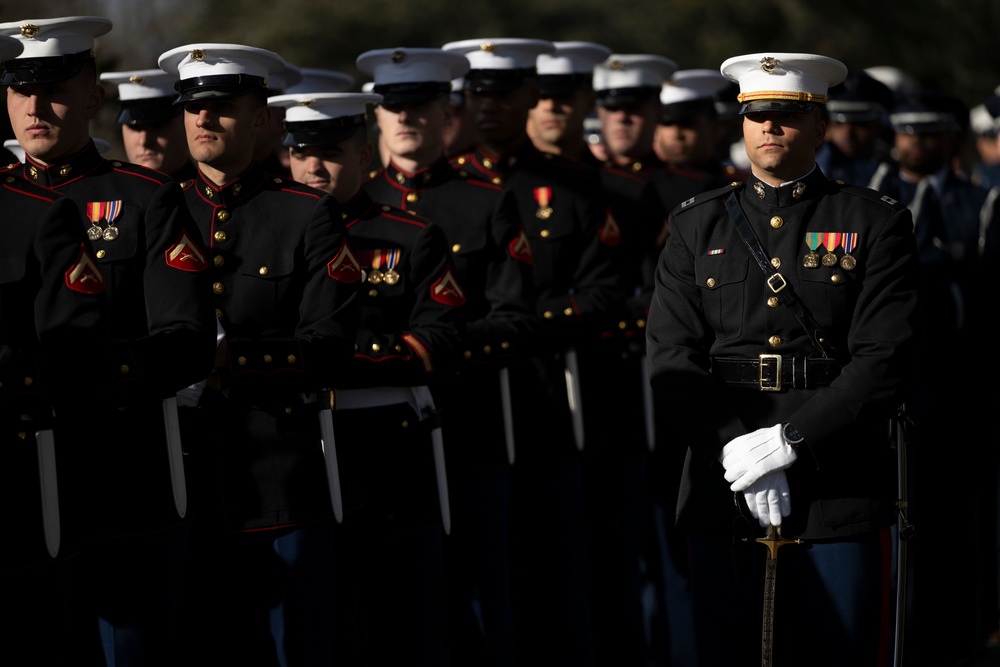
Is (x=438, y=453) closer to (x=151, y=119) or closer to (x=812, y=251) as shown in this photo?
(x=812, y=251)

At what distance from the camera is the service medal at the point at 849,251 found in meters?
4.77

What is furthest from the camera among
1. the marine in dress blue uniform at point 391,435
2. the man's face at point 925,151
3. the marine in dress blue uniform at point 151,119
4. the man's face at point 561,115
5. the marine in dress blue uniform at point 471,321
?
the man's face at point 925,151

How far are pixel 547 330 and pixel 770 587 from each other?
2.05 m

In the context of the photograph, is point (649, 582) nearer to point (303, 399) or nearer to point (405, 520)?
point (405, 520)

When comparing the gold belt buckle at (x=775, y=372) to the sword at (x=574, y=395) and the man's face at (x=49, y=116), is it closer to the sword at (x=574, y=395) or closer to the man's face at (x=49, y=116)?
the sword at (x=574, y=395)

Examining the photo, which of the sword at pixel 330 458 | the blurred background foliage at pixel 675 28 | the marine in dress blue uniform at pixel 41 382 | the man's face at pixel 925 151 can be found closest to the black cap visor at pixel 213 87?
the marine in dress blue uniform at pixel 41 382

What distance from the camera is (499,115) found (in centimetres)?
694

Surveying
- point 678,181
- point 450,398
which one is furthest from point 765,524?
point 678,181

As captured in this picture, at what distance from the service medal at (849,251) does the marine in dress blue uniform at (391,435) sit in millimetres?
1419

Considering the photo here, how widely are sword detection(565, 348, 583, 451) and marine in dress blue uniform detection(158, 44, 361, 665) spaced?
164cm

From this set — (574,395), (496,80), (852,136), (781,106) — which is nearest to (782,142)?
(781,106)

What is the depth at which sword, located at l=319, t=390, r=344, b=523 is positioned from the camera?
514cm

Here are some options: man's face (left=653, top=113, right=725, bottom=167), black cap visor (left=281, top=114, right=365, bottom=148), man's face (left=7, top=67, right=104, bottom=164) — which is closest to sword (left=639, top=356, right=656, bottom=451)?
man's face (left=653, top=113, right=725, bottom=167)

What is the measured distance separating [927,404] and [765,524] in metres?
3.46
